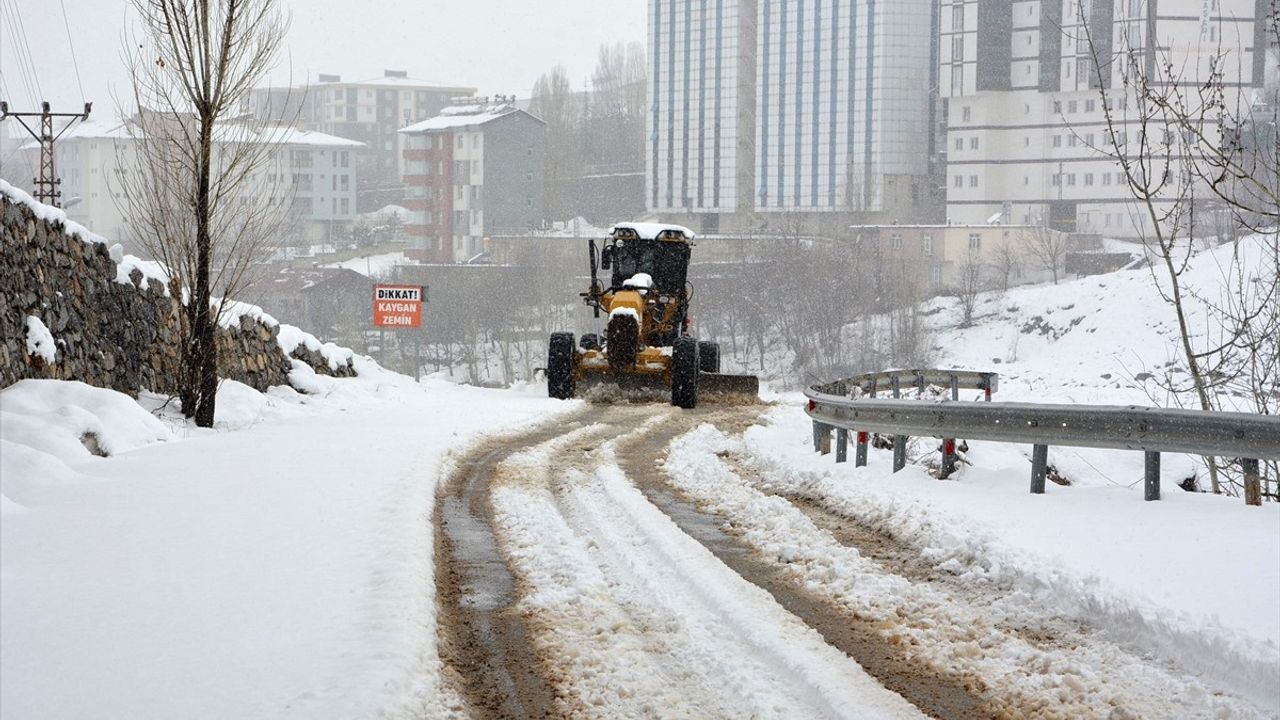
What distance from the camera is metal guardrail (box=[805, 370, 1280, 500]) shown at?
322 inches

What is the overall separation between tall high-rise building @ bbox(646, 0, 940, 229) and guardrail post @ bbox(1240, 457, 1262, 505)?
92.6 metres

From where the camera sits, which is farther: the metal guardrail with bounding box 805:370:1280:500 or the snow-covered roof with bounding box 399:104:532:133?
the snow-covered roof with bounding box 399:104:532:133

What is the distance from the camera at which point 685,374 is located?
2058 cm

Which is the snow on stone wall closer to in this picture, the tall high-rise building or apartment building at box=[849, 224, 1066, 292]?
apartment building at box=[849, 224, 1066, 292]

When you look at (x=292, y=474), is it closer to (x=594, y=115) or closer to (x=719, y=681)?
(x=719, y=681)

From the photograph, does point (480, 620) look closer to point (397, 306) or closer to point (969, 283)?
point (397, 306)

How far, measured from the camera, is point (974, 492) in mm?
10141

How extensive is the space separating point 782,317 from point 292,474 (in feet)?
234

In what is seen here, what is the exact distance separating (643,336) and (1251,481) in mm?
14399

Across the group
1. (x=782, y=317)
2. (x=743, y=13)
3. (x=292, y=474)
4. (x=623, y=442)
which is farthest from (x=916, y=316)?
(x=292, y=474)

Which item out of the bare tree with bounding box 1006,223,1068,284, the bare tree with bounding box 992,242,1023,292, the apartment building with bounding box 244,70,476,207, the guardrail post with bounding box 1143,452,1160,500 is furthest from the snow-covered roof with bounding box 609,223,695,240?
the apartment building with bounding box 244,70,476,207

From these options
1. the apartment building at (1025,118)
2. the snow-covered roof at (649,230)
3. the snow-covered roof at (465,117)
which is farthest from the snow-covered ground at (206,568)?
the snow-covered roof at (465,117)

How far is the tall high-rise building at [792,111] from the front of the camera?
10606cm

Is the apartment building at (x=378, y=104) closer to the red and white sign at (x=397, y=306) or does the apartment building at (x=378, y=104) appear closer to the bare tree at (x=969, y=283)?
the bare tree at (x=969, y=283)
